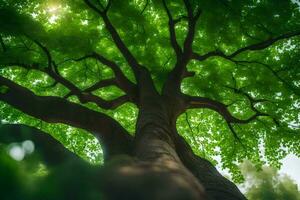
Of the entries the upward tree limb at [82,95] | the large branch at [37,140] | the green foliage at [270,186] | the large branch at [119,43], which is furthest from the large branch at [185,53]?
the green foliage at [270,186]

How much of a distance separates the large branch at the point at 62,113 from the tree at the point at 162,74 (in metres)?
0.02

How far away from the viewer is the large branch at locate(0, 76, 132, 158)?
6.00 metres

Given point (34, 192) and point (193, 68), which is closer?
point (34, 192)

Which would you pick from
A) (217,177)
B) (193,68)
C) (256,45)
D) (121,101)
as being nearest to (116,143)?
(217,177)

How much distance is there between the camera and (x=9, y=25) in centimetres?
735

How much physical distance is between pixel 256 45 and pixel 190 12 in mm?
2134

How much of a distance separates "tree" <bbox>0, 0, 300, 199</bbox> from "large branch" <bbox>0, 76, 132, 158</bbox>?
0.02m

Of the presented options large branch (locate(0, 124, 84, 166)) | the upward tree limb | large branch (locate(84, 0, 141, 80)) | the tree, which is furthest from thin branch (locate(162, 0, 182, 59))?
large branch (locate(0, 124, 84, 166))

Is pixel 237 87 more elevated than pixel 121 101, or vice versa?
pixel 237 87

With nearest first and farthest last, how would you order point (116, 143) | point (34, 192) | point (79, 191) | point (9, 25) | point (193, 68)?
point (34, 192) < point (79, 191) < point (116, 143) < point (9, 25) < point (193, 68)

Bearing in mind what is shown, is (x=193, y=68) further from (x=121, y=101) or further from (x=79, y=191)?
(x=79, y=191)

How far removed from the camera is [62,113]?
6070 millimetres

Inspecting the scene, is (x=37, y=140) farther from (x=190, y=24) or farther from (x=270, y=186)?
(x=270, y=186)

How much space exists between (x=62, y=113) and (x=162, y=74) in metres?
4.57
